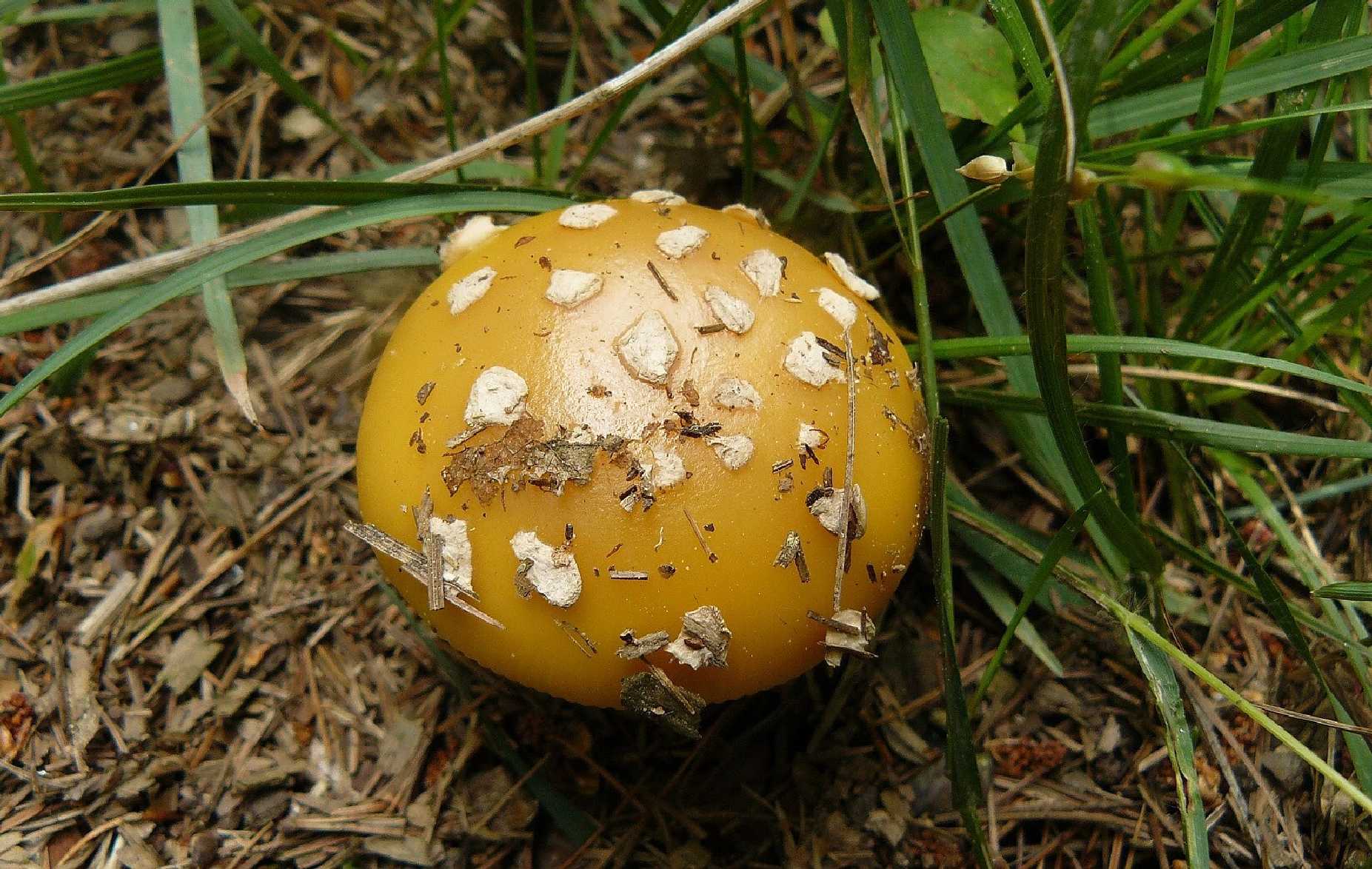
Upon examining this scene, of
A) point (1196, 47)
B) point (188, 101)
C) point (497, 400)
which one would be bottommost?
point (497, 400)

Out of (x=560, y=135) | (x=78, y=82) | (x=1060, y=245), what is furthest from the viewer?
(x=560, y=135)

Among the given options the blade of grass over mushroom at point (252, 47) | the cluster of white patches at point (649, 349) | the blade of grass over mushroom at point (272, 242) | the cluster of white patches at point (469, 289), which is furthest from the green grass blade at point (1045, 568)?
the blade of grass over mushroom at point (252, 47)

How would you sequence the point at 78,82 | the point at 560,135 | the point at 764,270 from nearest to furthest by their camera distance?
the point at 764,270 → the point at 78,82 → the point at 560,135

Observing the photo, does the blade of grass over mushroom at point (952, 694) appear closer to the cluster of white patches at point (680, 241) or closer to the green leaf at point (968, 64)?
the cluster of white patches at point (680, 241)

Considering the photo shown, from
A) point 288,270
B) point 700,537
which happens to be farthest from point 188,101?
point 700,537

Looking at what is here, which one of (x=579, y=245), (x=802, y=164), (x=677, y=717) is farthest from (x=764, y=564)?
(x=802, y=164)

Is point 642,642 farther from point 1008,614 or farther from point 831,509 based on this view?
point 1008,614

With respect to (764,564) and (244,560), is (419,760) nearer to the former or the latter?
(244,560)

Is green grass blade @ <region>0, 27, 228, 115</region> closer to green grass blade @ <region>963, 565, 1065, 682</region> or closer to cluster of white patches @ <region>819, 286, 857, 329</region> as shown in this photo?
cluster of white patches @ <region>819, 286, 857, 329</region>
